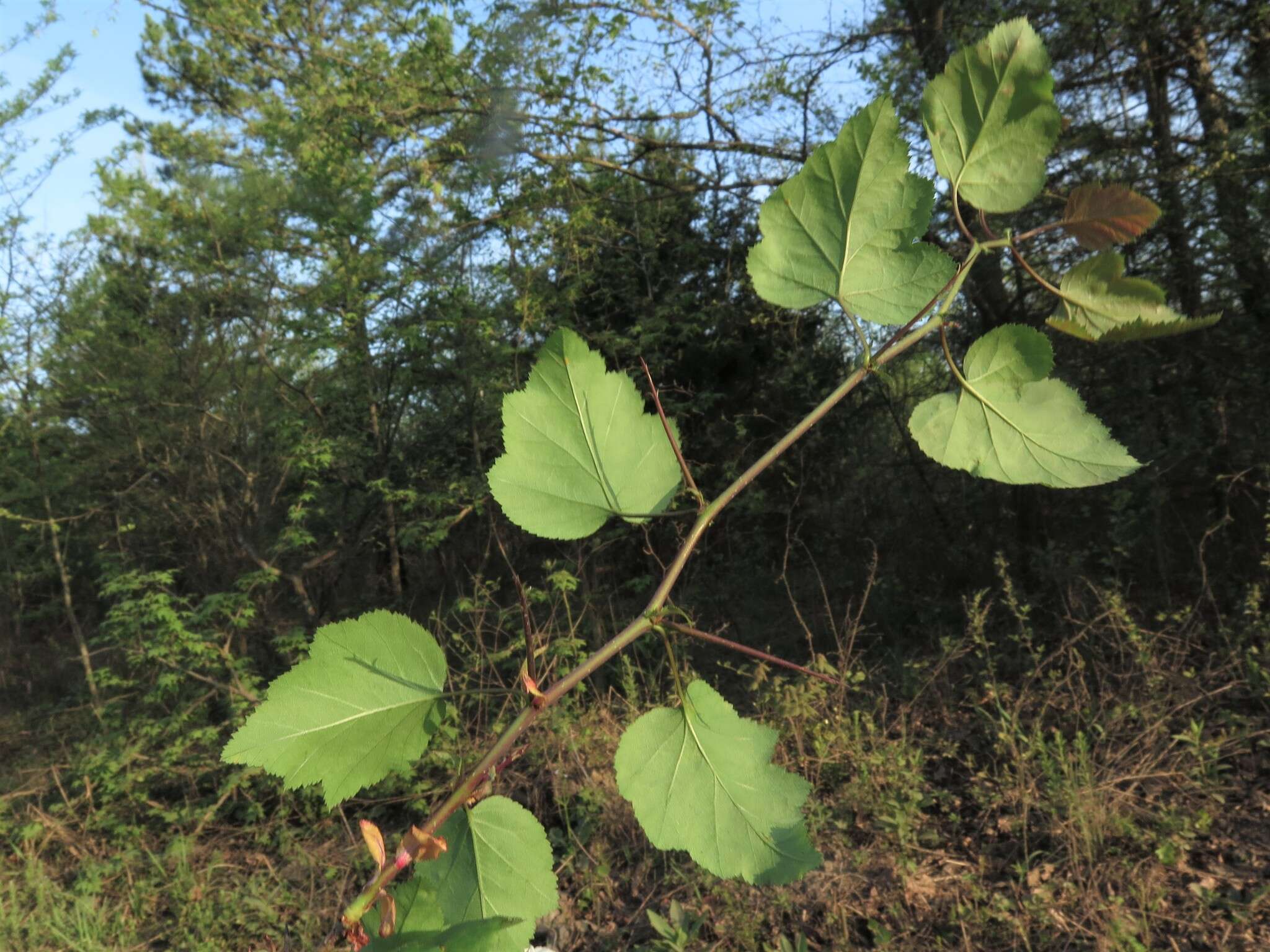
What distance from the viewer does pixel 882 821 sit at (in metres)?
3.31

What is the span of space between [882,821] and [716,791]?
343cm

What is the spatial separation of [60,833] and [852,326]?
5.92 metres

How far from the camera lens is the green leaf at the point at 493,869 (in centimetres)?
27

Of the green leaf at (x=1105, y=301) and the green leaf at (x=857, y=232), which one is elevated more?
the green leaf at (x=857, y=232)

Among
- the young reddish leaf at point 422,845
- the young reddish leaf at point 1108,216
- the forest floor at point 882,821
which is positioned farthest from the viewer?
the forest floor at point 882,821

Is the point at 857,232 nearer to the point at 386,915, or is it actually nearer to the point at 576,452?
the point at 576,452

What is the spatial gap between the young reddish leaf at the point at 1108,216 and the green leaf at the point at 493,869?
1.11 feet

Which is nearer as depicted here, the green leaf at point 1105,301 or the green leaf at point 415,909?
the green leaf at point 415,909

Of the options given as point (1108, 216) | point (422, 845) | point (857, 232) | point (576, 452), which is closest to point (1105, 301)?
point (1108, 216)

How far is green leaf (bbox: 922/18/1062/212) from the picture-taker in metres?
0.31

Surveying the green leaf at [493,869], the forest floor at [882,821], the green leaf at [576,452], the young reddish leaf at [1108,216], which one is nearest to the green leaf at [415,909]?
the green leaf at [493,869]

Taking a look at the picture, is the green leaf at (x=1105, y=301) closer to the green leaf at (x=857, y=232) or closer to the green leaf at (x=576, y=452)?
the green leaf at (x=857, y=232)

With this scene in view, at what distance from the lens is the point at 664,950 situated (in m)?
2.94

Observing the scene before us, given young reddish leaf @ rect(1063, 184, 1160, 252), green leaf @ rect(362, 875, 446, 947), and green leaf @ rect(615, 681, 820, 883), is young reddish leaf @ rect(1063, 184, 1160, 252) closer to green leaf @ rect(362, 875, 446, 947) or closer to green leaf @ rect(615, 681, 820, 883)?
green leaf @ rect(615, 681, 820, 883)
